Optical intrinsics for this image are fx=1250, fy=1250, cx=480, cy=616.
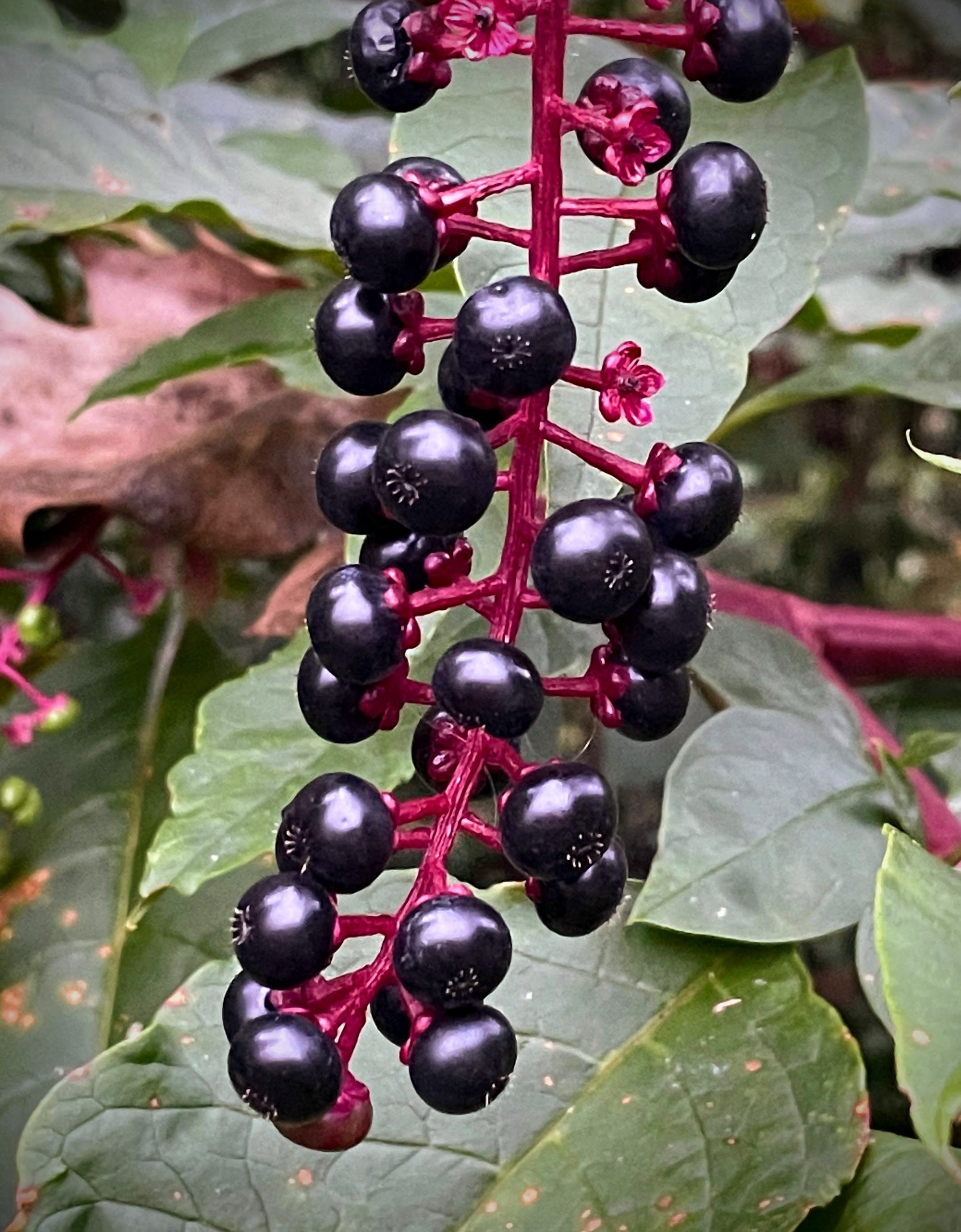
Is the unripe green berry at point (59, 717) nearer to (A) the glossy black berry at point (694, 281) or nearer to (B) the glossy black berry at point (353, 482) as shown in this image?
(B) the glossy black berry at point (353, 482)

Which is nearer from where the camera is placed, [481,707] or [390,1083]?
[481,707]

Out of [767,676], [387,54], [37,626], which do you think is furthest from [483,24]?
[37,626]

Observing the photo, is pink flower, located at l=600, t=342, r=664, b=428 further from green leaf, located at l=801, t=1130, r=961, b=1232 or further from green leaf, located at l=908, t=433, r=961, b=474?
green leaf, located at l=801, t=1130, r=961, b=1232

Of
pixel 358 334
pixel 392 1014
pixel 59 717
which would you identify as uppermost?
pixel 358 334

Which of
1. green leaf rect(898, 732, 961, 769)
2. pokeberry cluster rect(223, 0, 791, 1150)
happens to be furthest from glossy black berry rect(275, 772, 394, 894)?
green leaf rect(898, 732, 961, 769)

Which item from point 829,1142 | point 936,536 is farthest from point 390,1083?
point 936,536

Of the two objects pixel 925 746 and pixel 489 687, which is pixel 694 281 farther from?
pixel 925 746

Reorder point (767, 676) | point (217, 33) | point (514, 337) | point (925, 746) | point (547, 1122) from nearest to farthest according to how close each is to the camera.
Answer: point (514, 337) → point (547, 1122) → point (925, 746) → point (767, 676) → point (217, 33)

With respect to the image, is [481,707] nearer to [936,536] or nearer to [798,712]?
[798,712]
